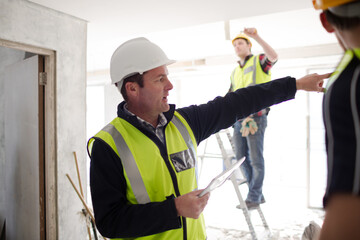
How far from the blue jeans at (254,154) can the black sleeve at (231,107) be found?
1.44m

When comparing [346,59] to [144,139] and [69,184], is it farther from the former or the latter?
[69,184]

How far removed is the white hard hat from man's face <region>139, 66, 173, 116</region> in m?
0.04

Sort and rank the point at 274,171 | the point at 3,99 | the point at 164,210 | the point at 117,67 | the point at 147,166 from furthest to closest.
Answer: the point at 274,171 < the point at 3,99 < the point at 117,67 < the point at 147,166 < the point at 164,210

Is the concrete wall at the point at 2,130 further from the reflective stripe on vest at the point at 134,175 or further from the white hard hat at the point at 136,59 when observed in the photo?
the reflective stripe on vest at the point at 134,175

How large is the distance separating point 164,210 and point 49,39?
87.6 inches

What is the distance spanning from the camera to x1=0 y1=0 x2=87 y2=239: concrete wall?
2592mm

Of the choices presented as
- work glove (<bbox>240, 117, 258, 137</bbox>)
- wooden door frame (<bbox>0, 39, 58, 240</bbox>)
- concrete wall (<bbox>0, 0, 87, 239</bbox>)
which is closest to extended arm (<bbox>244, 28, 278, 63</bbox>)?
work glove (<bbox>240, 117, 258, 137</bbox>)

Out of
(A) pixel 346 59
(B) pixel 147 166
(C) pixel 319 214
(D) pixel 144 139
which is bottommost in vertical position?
(C) pixel 319 214

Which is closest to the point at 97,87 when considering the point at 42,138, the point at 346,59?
the point at 42,138

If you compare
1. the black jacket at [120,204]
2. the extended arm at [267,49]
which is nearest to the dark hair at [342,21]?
the black jacket at [120,204]

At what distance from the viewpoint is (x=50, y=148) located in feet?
8.96

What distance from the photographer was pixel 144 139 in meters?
1.26

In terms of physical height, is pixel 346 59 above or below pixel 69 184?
above

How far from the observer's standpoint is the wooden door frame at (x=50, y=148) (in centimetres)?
272
